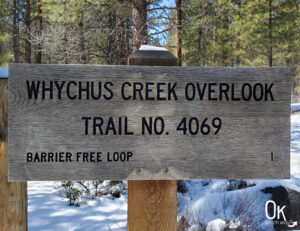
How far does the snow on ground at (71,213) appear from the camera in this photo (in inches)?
121

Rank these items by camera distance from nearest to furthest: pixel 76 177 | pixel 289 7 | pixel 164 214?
pixel 76 177 < pixel 164 214 < pixel 289 7

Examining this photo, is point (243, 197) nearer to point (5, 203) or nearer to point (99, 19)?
point (5, 203)

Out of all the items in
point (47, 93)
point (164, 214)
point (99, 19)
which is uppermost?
point (99, 19)

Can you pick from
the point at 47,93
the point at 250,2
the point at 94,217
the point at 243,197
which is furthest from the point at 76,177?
the point at 250,2

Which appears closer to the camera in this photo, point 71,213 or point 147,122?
point 147,122

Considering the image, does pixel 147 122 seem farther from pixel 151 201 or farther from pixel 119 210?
pixel 119 210

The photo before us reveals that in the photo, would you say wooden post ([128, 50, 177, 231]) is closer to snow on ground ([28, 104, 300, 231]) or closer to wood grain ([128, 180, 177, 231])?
wood grain ([128, 180, 177, 231])

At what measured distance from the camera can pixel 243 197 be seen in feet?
11.2

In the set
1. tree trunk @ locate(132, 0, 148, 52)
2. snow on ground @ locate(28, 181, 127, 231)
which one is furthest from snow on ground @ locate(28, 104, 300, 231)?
tree trunk @ locate(132, 0, 148, 52)

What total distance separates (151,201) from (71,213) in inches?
101

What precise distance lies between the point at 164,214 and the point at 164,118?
1.68 ft

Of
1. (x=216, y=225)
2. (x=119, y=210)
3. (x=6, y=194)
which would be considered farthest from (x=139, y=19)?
(x=6, y=194)

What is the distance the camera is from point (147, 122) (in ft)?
4.13

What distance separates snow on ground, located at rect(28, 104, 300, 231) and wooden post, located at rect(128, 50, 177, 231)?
1.68 metres
